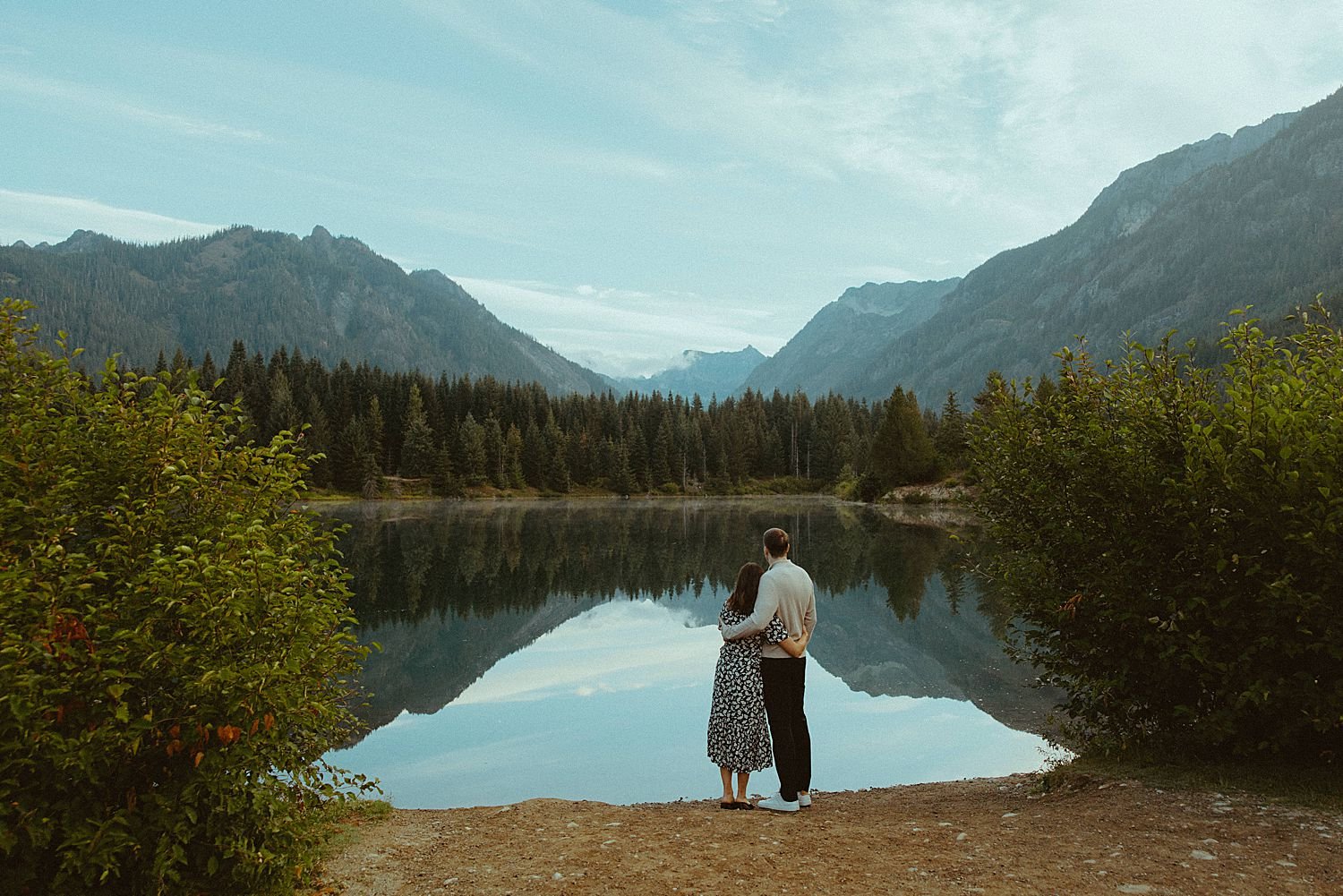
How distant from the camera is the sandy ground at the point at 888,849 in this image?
20.4 ft

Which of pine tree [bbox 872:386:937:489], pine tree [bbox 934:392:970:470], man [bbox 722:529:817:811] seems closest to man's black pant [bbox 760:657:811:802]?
man [bbox 722:529:817:811]

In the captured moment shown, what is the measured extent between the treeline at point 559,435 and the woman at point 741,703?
76434mm

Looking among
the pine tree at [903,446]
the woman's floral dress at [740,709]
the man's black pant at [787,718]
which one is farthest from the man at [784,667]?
the pine tree at [903,446]

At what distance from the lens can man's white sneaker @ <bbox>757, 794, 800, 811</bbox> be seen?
8914 millimetres

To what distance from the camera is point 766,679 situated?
8984 mm

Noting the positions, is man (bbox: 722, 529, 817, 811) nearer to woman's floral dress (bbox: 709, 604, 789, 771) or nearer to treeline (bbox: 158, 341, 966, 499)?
woman's floral dress (bbox: 709, 604, 789, 771)

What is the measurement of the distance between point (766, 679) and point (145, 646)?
5.84 metres

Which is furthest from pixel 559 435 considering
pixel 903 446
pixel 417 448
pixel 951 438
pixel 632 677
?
pixel 632 677

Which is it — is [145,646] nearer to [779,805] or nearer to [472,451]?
[779,805]

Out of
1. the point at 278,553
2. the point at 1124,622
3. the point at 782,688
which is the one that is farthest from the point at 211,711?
the point at 1124,622

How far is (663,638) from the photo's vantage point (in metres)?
24.0

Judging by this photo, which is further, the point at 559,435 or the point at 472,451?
the point at 559,435

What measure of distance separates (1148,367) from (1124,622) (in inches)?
111

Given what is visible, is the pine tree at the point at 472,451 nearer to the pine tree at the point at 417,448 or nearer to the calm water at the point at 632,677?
the pine tree at the point at 417,448
